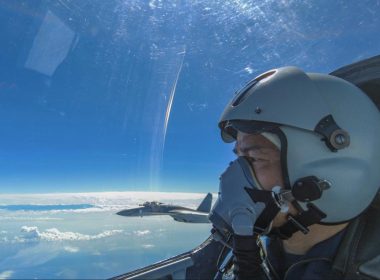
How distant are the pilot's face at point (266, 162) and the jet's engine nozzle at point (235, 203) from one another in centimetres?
4

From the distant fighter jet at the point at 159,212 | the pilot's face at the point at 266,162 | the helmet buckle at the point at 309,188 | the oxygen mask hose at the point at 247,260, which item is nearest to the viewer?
the oxygen mask hose at the point at 247,260

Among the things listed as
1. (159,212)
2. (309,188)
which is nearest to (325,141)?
(309,188)

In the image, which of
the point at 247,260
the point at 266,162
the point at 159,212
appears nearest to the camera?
the point at 247,260

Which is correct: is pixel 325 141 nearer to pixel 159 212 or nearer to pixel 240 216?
pixel 240 216

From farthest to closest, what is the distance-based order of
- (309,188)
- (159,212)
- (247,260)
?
(159,212) < (309,188) < (247,260)

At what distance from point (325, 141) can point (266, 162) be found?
0.27 meters

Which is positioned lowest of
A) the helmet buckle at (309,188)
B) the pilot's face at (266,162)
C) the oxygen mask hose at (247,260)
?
the oxygen mask hose at (247,260)

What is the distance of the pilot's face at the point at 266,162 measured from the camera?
4.56 feet

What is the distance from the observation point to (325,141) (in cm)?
133

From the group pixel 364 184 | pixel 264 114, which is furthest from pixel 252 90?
pixel 364 184

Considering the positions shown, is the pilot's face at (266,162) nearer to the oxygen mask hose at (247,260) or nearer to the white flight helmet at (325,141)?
the white flight helmet at (325,141)

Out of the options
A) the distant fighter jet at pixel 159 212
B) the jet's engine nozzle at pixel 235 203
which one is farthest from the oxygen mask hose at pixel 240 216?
the distant fighter jet at pixel 159 212

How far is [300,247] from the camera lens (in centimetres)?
147

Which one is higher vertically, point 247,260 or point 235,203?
point 235,203
